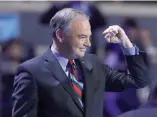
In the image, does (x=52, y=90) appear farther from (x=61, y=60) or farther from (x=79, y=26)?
(x=79, y=26)

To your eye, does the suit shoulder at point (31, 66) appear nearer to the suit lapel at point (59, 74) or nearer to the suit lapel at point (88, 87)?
the suit lapel at point (59, 74)

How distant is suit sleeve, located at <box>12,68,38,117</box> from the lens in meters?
3.40

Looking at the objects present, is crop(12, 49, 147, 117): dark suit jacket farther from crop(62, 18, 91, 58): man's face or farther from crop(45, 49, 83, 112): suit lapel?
crop(62, 18, 91, 58): man's face

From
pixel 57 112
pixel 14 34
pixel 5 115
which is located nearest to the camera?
pixel 57 112

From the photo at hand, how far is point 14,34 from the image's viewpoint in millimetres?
7262

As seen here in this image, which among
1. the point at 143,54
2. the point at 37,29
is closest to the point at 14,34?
the point at 37,29

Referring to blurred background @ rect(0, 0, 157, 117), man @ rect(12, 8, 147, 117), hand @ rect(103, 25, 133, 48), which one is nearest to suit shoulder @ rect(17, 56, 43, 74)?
man @ rect(12, 8, 147, 117)

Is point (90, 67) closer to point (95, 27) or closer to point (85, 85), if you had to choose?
point (85, 85)

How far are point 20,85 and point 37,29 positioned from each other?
4.05m

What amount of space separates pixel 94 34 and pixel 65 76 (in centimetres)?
296

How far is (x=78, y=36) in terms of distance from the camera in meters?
3.51

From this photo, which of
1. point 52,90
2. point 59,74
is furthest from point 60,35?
point 52,90

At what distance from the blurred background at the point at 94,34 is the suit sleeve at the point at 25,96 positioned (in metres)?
2.60

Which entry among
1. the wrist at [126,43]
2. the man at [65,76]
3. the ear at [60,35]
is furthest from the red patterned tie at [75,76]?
the wrist at [126,43]
